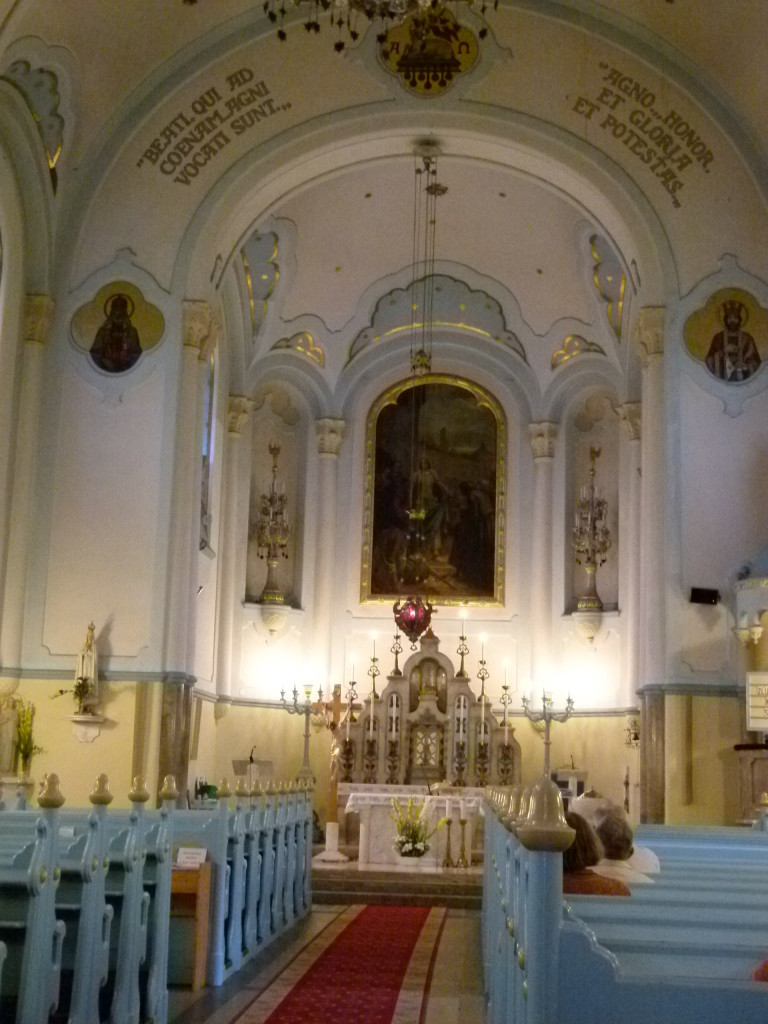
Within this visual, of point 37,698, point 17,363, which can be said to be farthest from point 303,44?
point 37,698

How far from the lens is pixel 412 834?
13.6 metres

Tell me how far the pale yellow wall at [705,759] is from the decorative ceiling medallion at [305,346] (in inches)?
357

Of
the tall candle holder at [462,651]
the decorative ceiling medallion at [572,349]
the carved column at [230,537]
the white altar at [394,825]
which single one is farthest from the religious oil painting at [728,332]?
the carved column at [230,537]

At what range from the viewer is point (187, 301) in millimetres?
14766

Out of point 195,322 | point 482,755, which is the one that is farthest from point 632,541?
point 195,322

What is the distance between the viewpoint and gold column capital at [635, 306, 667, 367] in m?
14.6

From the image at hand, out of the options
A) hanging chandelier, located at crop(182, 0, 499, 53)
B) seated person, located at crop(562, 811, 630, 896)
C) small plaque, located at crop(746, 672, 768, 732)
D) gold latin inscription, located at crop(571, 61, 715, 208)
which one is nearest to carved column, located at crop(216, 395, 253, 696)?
hanging chandelier, located at crop(182, 0, 499, 53)

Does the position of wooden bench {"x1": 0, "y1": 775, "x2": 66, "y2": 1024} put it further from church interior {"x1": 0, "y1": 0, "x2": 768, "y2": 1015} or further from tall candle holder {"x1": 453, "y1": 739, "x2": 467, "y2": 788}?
tall candle holder {"x1": 453, "y1": 739, "x2": 467, "y2": 788}

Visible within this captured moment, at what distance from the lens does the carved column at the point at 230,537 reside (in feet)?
59.9

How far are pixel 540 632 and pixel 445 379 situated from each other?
4520 millimetres

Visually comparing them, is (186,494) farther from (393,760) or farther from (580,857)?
(580,857)

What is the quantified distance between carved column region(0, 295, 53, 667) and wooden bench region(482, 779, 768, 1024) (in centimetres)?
1089

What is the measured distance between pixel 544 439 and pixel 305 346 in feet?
13.4

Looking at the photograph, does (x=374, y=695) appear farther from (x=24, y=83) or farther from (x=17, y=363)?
(x=24, y=83)
